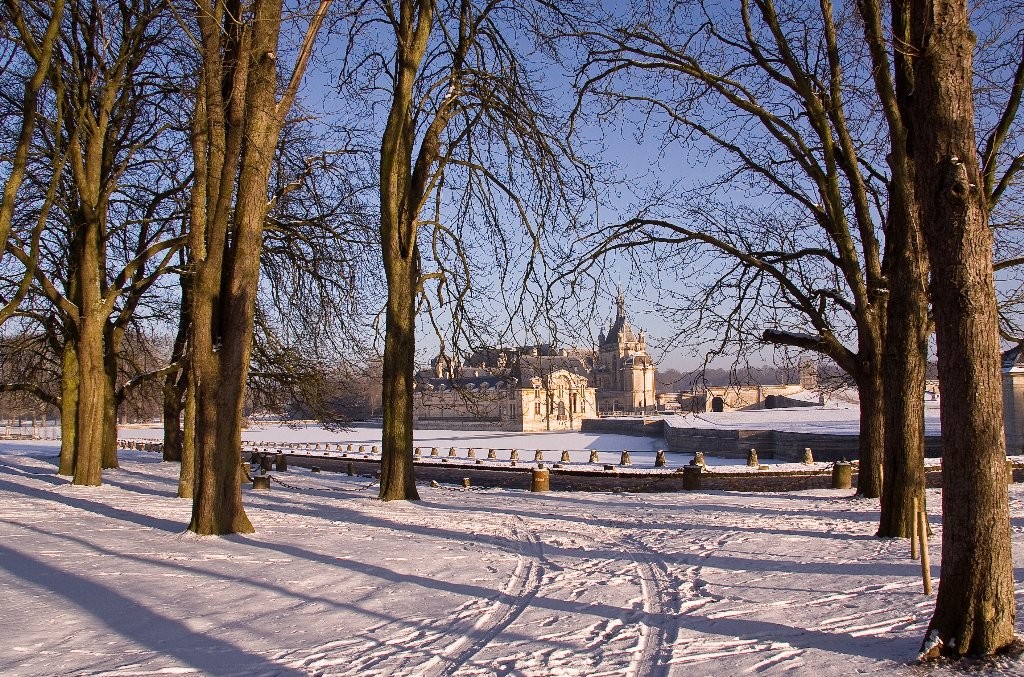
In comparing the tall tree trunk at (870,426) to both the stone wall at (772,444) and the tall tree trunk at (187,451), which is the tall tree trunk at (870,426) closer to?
the tall tree trunk at (187,451)

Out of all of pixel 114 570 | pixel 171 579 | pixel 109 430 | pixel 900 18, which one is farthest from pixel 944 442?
pixel 109 430

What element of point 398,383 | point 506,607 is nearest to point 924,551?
point 506,607

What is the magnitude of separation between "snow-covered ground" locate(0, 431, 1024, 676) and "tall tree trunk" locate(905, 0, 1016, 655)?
→ 0.44 metres

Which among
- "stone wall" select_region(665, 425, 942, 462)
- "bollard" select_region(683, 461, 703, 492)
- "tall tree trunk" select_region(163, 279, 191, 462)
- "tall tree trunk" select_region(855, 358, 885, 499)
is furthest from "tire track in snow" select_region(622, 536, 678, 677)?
"stone wall" select_region(665, 425, 942, 462)

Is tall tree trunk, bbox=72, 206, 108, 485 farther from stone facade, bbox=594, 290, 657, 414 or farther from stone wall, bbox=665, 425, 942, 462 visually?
stone facade, bbox=594, 290, 657, 414

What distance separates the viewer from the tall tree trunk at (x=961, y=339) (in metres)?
5.46

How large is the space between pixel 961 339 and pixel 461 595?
14.4 ft

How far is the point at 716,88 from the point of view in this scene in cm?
1439

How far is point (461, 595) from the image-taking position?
7371 millimetres

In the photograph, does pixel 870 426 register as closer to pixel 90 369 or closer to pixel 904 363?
pixel 904 363

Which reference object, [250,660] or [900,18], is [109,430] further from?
[900,18]

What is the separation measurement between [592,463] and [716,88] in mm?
22230

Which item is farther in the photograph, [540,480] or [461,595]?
[540,480]

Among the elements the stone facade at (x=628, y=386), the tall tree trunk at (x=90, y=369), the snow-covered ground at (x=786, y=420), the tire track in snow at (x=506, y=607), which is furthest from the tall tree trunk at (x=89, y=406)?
the stone facade at (x=628, y=386)
